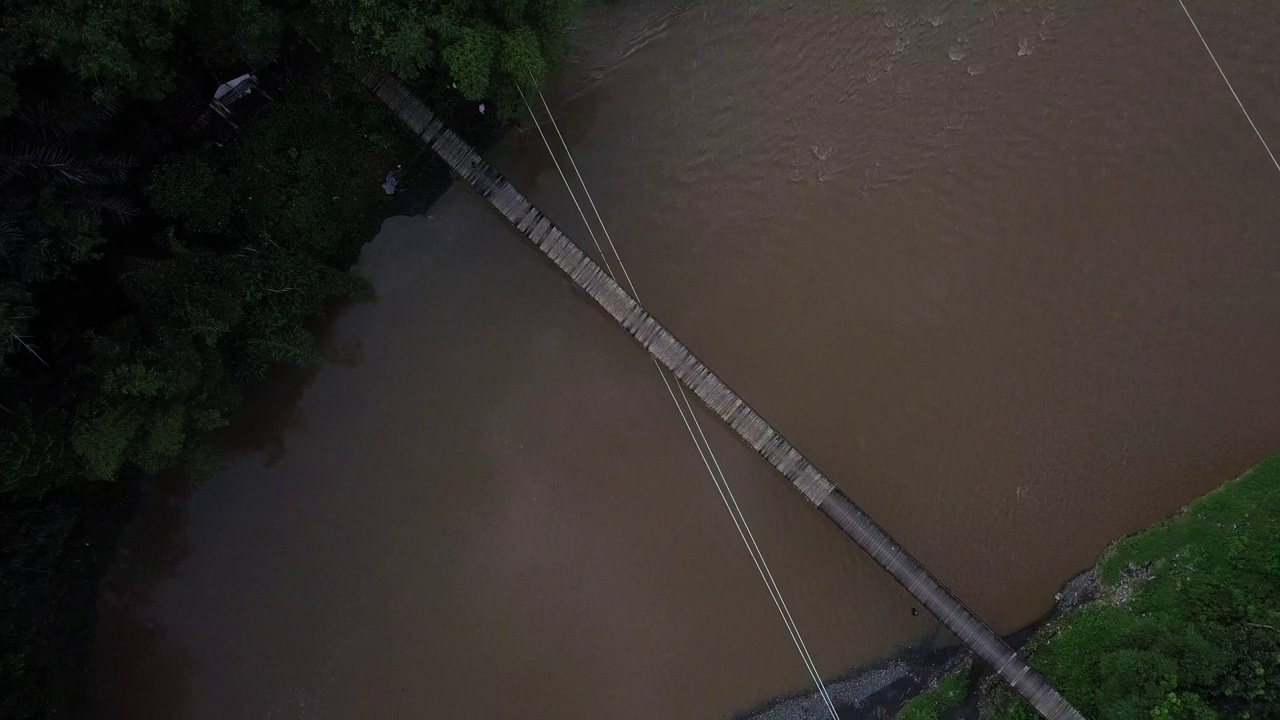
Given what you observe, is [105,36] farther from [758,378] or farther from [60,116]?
[758,378]

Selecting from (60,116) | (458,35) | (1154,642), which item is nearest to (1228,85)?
(1154,642)

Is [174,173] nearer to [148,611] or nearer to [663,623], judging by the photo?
[148,611]

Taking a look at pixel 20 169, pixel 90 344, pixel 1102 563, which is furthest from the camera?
pixel 1102 563

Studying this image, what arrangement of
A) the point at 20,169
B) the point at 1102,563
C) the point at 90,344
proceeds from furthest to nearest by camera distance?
the point at 1102,563 < the point at 90,344 < the point at 20,169

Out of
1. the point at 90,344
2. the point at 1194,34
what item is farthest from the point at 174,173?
the point at 1194,34

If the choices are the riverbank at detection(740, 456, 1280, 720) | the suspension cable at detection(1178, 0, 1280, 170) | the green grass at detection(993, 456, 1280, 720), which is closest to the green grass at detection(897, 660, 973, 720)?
the riverbank at detection(740, 456, 1280, 720)

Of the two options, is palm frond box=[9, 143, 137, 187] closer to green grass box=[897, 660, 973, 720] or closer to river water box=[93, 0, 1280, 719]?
river water box=[93, 0, 1280, 719]

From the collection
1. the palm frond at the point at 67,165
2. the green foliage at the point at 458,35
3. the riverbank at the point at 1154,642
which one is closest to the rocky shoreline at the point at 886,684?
the riverbank at the point at 1154,642

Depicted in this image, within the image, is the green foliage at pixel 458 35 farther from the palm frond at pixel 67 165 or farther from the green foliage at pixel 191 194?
the palm frond at pixel 67 165
